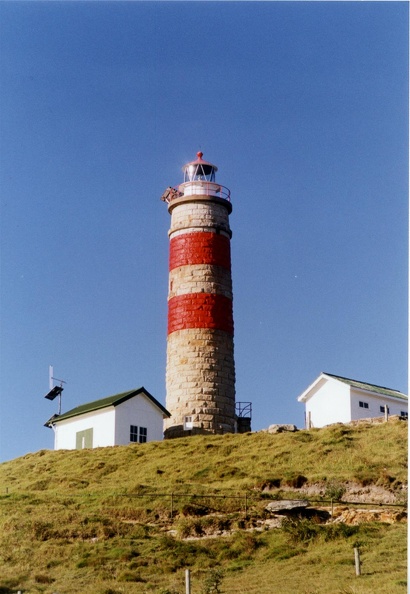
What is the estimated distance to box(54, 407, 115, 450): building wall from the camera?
46.6m

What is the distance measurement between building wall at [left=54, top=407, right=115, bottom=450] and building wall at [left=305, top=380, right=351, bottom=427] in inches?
507

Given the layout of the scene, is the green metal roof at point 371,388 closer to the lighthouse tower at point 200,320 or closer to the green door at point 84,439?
the lighthouse tower at point 200,320

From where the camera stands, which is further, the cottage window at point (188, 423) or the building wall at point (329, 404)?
the building wall at point (329, 404)

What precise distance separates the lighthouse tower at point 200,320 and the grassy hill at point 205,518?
4.42 meters

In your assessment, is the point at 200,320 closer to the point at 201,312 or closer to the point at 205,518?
the point at 201,312

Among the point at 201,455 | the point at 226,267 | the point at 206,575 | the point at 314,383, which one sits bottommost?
the point at 206,575

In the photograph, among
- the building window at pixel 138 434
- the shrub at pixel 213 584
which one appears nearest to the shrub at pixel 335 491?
the shrub at pixel 213 584

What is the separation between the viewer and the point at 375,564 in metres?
24.8

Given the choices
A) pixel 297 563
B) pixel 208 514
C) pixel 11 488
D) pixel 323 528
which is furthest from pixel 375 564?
pixel 11 488

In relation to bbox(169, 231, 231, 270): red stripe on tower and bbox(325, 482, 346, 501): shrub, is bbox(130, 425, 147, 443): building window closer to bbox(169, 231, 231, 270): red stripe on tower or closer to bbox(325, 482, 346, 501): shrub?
bbox(169, 231, 231, 270): red stripe on tower

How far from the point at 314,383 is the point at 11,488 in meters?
19.6

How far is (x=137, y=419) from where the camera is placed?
4769 centimetres

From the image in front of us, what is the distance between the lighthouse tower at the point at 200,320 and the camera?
165 feet

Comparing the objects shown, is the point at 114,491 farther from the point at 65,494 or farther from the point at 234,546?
the point at 234,546
